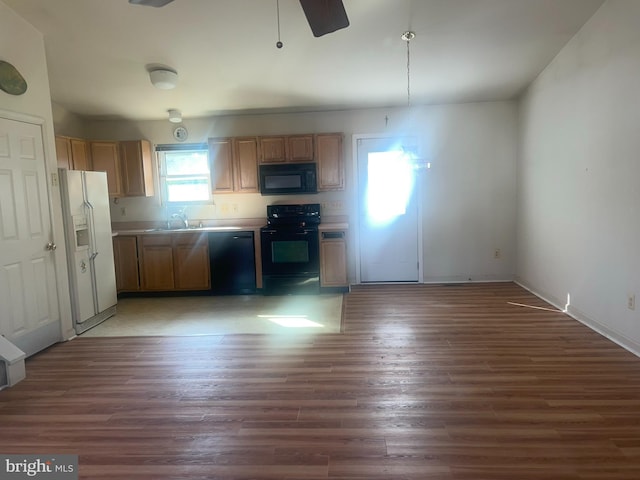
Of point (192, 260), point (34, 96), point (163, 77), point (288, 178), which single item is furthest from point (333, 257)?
point (34, 96)

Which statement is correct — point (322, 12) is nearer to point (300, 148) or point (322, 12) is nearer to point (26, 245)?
point (300, 148)

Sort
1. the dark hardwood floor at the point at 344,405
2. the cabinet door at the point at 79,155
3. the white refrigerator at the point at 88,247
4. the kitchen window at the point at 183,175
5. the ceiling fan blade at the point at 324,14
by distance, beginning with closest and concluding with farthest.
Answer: the dark hardwood floor at the point at 344,405 → the ceiling fan blade at the point at 324,14 → the white refrigerator at the point at 88,247 → the cabinet door at the point at 79,155 → the kitchen window at the point at 183,175

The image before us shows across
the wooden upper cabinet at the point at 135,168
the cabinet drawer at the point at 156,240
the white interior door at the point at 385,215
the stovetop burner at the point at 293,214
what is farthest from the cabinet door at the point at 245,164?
the white interior door at the point at 385,215

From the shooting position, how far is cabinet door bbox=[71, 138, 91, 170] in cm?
497

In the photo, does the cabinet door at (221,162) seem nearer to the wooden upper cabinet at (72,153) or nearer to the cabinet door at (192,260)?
the cabinet door at (192,260)

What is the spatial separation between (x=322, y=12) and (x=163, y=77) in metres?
2.40

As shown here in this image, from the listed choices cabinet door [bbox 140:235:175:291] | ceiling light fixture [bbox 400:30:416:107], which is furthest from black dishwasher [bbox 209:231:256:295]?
ceiling light fixture [bbox 400:30:416:107]

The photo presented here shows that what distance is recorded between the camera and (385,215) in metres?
5.47

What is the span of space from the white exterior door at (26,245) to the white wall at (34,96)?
0.23ft

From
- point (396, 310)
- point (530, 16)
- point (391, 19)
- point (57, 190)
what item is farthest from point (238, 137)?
point (530, 16)

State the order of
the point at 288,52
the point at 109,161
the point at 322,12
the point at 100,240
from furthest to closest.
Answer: the point at 109,161 < the point at 100,240 < the point at 288,52 < the point at 322,12

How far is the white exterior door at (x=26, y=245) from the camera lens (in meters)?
3.17

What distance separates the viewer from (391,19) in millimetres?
3400

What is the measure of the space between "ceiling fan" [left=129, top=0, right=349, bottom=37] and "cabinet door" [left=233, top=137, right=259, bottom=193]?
2923 mm
